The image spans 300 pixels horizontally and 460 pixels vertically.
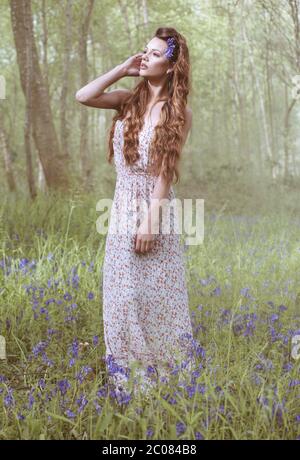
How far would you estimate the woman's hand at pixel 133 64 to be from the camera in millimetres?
3164

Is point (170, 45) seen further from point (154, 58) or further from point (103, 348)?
point (103, 348)

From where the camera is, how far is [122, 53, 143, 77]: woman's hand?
3164 mm

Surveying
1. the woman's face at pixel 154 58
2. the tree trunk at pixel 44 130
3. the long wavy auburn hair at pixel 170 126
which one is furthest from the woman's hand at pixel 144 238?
the tree trunk at pixel 44 130

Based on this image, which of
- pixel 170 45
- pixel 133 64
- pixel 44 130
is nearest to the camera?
pixel 170 45

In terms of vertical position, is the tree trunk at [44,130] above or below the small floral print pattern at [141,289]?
above

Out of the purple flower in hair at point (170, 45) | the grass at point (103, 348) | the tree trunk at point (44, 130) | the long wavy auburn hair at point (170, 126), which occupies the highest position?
the tree trunk at point (44, 130)

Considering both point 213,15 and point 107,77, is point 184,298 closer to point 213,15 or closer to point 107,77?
point 107,77

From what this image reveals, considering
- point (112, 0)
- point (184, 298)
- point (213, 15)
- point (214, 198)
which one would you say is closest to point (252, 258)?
point (184, 298)

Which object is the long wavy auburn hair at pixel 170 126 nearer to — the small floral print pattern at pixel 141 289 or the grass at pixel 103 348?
the small floral print pattern at pixel 141 289

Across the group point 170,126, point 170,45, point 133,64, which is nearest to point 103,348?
point 170,126

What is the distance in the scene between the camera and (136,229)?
323 cm

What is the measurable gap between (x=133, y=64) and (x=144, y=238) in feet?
3.15

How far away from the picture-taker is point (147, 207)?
3.22 metres

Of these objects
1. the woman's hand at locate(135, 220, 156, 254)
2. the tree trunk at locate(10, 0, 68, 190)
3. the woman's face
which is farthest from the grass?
the woman's face
